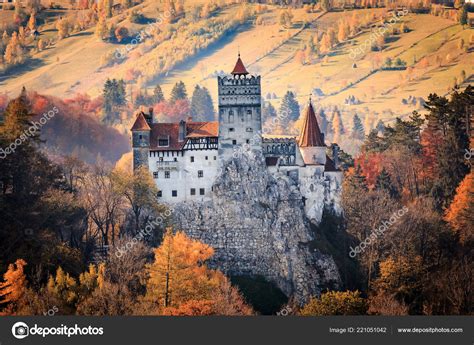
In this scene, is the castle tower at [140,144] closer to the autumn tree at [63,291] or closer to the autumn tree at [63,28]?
the autumn tree at [63,291]

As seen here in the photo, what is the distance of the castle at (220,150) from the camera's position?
312ft

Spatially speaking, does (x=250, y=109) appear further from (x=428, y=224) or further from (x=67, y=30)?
(x=67, y=30)

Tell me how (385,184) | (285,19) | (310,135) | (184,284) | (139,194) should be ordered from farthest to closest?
(285,19) < (385,184) < (310,135) < (139,194) < (184,284)

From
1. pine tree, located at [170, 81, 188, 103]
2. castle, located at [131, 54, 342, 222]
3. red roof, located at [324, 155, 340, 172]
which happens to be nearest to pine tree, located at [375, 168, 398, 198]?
red roof, located at [324, 155, 340, 172]

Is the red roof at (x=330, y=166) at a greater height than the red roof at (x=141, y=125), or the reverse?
the red roof at (x=141, y=125)

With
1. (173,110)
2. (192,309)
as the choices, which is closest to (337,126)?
(173,110)

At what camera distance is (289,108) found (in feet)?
572

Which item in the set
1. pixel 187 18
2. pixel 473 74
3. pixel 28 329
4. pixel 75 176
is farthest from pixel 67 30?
pixel 28 329

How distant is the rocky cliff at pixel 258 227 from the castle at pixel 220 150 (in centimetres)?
86

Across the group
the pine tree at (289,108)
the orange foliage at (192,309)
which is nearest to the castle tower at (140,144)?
the orange foliage at (192,309)

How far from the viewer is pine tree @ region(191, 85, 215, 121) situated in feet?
527

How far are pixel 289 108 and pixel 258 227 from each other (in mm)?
80346

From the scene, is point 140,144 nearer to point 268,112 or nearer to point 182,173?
point 182,173

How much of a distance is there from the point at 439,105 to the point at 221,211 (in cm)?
2864
